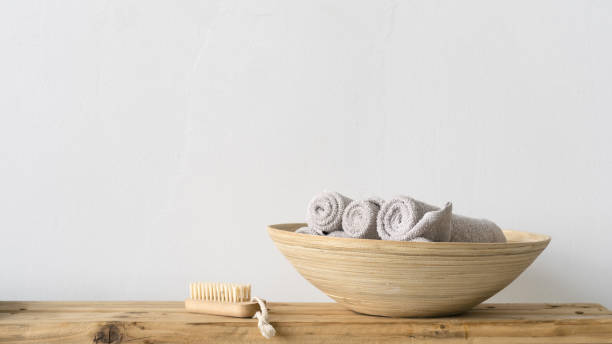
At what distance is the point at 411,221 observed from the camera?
880mm

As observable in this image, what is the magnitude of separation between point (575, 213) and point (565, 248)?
76mm

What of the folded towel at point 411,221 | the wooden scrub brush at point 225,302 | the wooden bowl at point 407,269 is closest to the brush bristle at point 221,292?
the wooden scrub brush at point 225,302

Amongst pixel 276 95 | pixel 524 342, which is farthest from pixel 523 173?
pixel 276 95

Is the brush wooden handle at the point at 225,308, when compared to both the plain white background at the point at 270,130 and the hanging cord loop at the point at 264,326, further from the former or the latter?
the plain white background at the point at 270,130

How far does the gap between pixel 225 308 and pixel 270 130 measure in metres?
0.41

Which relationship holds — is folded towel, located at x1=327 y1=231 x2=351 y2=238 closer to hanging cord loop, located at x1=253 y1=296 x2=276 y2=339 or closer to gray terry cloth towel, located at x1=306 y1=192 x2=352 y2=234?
gray terry cloth towel, located at x1=306 y1=192 x2=352 y2=234

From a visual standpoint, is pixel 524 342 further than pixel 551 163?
No

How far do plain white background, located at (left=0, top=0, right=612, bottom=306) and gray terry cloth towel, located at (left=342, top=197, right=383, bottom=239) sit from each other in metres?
0.29

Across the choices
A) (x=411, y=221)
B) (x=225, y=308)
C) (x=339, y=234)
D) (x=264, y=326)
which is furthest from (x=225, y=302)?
(x=411, y=221)

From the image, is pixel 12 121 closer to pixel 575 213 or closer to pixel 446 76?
pixel 446 76

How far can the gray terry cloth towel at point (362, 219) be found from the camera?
0.92 metres

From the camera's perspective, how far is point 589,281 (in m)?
1.25

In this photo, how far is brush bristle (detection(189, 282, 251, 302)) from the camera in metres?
0.99

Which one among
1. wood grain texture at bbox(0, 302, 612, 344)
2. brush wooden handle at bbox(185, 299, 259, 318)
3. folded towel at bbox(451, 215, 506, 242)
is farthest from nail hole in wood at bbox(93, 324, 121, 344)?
folded towel at bbox(451, 215, 506, 242)
